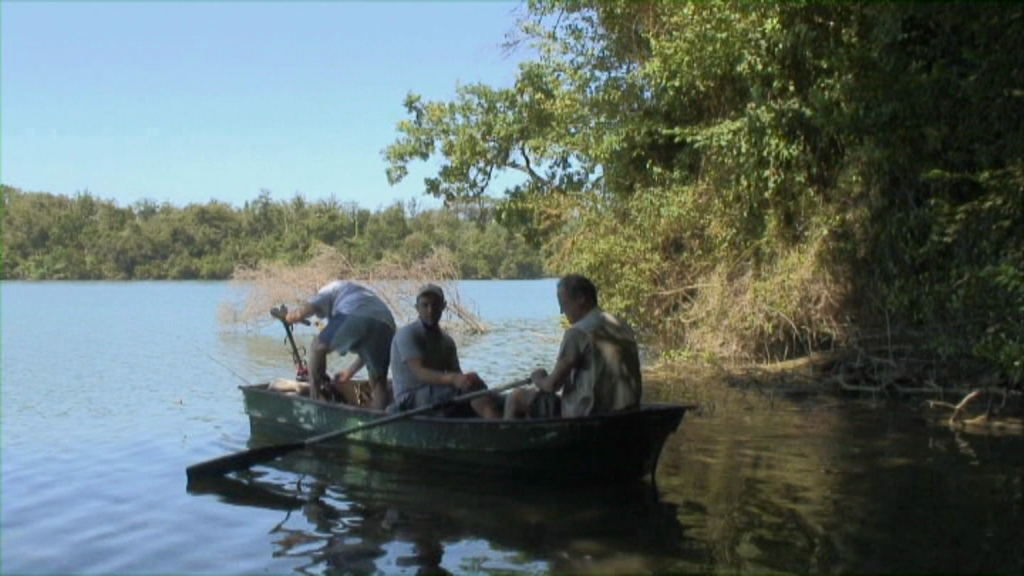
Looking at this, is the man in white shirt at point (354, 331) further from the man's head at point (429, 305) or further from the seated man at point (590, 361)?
the seated man at point (590, 361)

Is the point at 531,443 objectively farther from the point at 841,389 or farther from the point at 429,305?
the point at 841,389

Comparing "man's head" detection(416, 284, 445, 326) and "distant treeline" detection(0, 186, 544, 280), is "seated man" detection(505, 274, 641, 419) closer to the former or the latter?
"man's head" detection(416, 284, 445, 326)

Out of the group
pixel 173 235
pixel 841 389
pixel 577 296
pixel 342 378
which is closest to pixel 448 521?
pixel 577 296

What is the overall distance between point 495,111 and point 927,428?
12.9 metres

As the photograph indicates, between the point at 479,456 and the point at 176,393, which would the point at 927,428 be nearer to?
the point at 479,456

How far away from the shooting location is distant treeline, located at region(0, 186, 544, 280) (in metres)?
63.4

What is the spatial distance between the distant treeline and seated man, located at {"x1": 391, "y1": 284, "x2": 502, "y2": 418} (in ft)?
172

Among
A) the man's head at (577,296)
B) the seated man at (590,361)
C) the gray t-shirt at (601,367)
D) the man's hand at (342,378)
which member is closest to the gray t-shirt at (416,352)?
the seated man at (590,361)

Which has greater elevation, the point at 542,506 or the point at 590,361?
the point at 590,361

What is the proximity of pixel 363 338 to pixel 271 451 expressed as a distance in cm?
155

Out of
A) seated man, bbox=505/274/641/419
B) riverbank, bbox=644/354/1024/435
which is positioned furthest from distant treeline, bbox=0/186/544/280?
seated man, bbox=505/274/641/419

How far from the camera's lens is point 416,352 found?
8578 mm

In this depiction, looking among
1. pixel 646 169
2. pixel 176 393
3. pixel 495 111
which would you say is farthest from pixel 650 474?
pixel 495 111

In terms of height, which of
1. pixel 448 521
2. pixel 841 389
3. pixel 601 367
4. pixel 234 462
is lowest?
pixel 448 521
